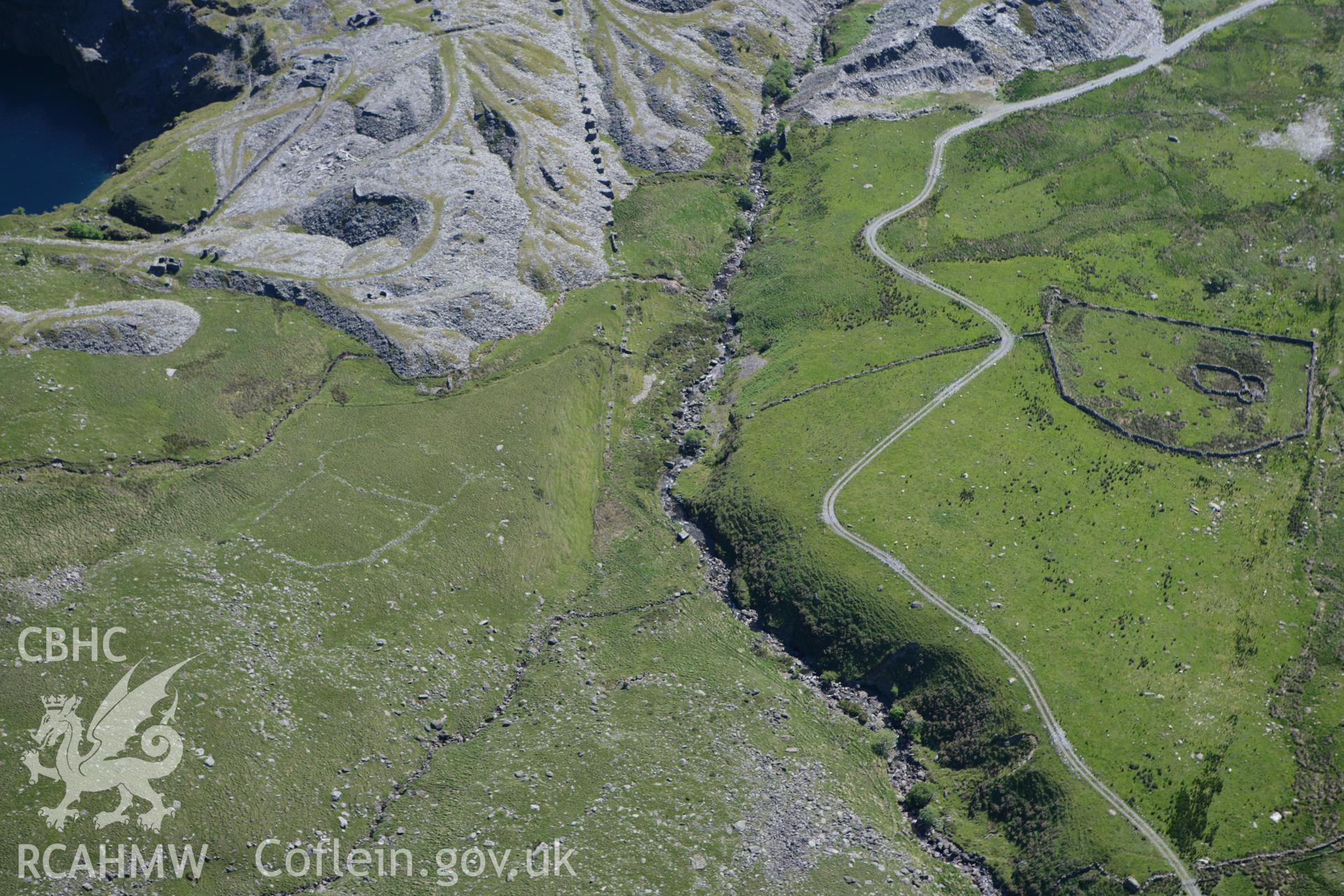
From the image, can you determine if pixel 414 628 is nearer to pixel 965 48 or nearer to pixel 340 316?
pixel 340 316

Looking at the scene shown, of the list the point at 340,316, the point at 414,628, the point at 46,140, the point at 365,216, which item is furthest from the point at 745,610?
the point at 46,140

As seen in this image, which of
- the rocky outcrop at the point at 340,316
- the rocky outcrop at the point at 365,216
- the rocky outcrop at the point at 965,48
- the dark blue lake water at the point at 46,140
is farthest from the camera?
the rocky outcrop at the point at 965,48

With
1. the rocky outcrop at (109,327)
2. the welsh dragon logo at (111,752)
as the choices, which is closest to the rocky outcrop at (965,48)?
the rocky outcrop at (109,327)

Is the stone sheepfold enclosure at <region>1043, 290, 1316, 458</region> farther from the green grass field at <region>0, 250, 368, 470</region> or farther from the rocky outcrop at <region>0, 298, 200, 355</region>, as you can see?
the rocky outcrop at <region>0, 298, 200, 355</region>

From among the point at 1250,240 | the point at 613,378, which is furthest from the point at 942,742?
the point at 1250,240

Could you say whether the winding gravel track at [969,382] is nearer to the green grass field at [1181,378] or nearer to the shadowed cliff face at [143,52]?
the green grass field at [1181,378]
